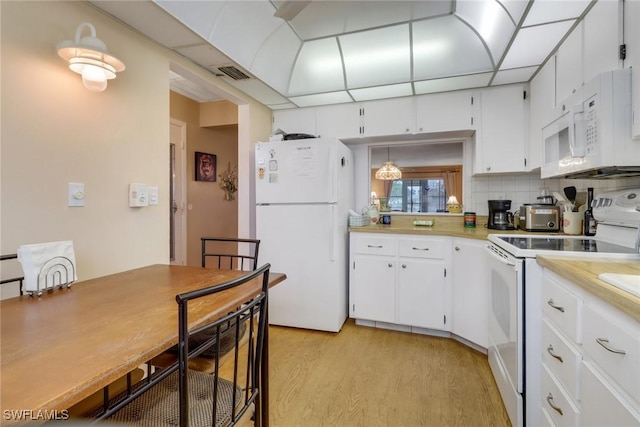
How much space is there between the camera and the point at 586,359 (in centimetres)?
101

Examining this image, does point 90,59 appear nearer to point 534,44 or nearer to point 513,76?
point 534,44

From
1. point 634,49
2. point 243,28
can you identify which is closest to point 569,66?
point 634,49

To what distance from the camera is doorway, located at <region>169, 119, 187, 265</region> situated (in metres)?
3.72

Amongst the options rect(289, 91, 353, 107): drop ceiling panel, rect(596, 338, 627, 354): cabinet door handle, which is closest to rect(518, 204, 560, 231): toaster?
rect(596, 338, 627, 354): cabinet door handle

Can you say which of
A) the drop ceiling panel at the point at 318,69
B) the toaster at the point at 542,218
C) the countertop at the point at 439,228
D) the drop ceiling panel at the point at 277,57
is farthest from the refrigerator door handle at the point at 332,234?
the toaster at the point at 542,218

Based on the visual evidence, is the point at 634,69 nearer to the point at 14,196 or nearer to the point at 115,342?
the point at 115,342

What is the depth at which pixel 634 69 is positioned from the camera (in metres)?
1.24

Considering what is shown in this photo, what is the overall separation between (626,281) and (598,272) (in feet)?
0.60

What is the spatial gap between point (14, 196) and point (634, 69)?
266 centimetres

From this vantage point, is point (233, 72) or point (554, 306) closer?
point (554, 306)

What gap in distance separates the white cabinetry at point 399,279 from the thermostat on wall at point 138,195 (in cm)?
171

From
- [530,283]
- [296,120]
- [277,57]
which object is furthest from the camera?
[296,120]

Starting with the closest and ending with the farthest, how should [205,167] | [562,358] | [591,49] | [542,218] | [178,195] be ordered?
[562,358] → [591,49] → [542,218] → [178,195] → [205,167]

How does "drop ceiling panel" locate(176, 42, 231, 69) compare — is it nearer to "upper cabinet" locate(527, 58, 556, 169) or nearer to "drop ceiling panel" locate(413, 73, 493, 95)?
"drop ceiling panel" locate(413, 73, 493, 95)
